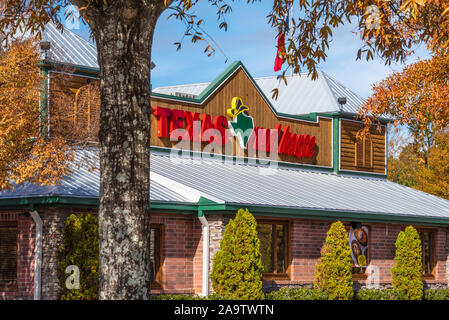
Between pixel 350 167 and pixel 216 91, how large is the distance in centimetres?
784

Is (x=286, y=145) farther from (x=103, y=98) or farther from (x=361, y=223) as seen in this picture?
(x=103, y=98)

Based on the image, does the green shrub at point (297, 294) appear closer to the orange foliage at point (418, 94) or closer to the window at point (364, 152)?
the orange foliage at point (418, 94)

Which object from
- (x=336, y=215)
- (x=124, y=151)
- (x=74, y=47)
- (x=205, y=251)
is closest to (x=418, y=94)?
(x=336, y=215)

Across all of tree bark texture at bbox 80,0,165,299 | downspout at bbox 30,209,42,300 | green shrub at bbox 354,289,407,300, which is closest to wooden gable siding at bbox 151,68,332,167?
green shrub at bbox 354,289,407,300

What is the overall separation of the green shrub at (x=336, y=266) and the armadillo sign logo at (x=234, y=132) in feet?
17.7

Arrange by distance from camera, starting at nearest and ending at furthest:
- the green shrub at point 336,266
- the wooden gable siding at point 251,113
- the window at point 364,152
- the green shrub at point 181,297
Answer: the green shrub at point 181,297 < the green shrub at point 336,266 < the wooden gable siding at point 251,113 < the window at point 364,152

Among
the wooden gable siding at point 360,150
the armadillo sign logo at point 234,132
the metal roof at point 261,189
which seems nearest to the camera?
the metal roof at point 261,189

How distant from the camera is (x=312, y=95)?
32750mm

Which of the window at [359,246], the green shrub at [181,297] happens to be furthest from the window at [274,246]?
the window at [359,246]

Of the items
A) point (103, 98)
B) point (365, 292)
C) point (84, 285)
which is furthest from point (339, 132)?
point (103, 98)

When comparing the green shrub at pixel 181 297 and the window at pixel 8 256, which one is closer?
the window at pixel 8 256

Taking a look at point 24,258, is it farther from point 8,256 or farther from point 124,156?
point 124,156

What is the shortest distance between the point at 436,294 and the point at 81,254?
566 inches

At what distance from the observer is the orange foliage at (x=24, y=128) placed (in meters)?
16.3
